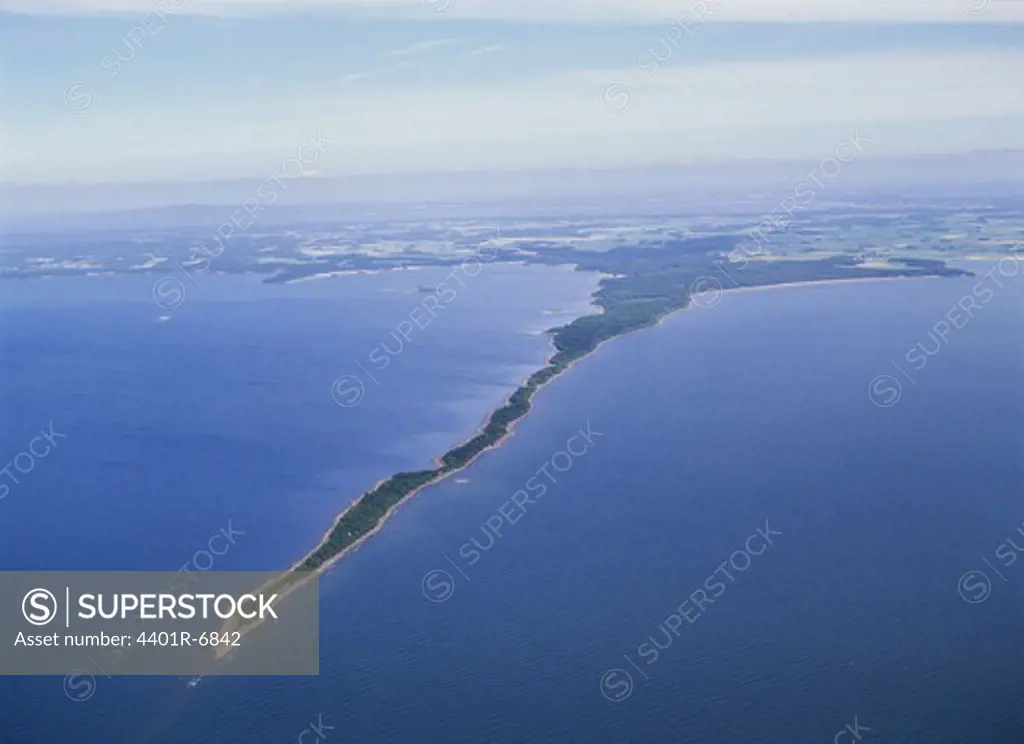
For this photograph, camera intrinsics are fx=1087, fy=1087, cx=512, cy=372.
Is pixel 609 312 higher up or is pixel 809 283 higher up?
pixel 809 283

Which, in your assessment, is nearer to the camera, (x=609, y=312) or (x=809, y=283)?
(x=609, y=312)

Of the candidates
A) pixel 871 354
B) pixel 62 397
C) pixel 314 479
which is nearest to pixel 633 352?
pixel 871 354

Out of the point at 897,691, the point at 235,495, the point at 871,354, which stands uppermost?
the point at 871,354

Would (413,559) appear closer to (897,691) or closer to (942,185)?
(897,691)

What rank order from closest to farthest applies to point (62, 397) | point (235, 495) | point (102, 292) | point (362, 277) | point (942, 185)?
point (235, 495) < point (62, 397) < point (102, 292) < point (362, 277) < point (942, 185)

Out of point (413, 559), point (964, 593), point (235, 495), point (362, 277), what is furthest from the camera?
point (362, 277)

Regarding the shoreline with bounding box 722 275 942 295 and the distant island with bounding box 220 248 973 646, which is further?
the shoreline with bounding box 722 275 942 295

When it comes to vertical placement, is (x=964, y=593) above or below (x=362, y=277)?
below

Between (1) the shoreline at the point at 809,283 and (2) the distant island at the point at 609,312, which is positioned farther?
(1) the shoreline at the point at 809,283
